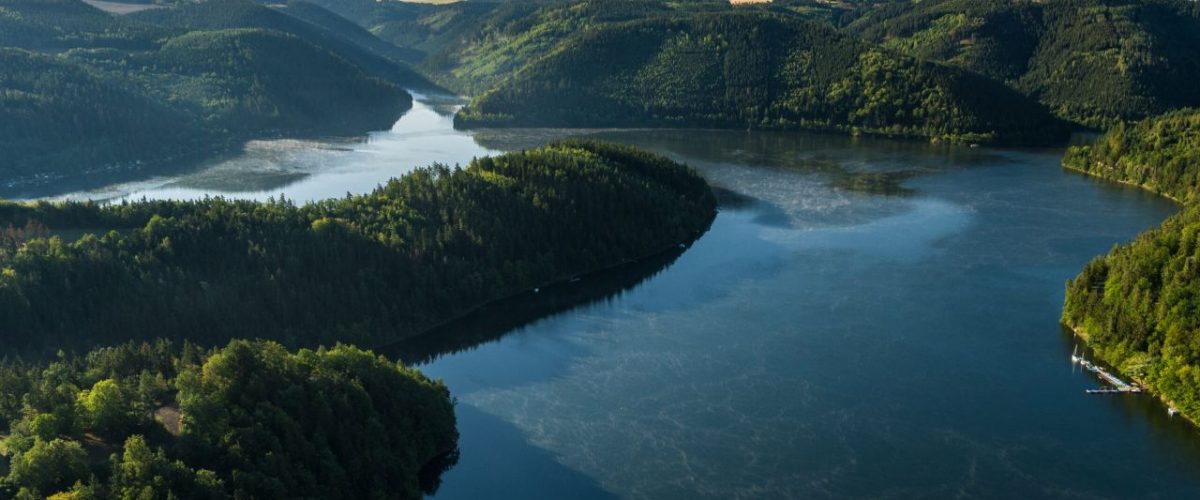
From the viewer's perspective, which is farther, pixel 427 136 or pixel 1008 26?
pixel 1008 26

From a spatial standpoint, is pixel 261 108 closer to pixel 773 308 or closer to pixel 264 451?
pixel 773 308

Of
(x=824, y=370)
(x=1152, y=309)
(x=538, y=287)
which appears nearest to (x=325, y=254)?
(x=538, y=287)

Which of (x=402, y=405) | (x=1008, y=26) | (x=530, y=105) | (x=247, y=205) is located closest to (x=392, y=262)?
(x=247, y=205)

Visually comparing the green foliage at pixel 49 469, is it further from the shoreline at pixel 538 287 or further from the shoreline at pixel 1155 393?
the shoreline at pixel 1155 393

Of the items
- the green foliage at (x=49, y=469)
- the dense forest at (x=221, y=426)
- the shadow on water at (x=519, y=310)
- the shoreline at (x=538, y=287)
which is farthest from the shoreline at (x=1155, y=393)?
the green foliage at (x=49, y=469)

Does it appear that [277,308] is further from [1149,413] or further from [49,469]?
[1149,413]

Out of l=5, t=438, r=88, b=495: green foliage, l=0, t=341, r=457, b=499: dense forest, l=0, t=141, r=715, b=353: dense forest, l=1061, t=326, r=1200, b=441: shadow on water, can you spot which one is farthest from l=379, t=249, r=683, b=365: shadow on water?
l=1061, t=326, r=1200, b=441: shadow on water

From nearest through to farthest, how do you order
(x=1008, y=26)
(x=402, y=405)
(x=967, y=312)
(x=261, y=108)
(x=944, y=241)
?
(x=402, y=405), (x=967, y=312), (x=944, y=241), (x=261, y=108), (x=1008, y=26)
